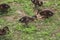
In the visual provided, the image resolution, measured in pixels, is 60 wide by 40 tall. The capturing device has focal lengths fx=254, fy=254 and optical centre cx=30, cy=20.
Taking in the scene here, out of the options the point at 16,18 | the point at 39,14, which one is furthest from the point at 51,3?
the point at 16,18

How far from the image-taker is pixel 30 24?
6148 millimetres

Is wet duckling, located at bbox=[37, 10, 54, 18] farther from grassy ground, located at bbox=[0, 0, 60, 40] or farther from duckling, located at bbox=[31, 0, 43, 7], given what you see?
duckling, located at bbox=[31, 0, 43, 7]

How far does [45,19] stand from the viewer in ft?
20.7

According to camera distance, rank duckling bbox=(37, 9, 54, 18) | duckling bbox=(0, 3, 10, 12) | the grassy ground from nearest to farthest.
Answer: the grassy ground, duckling bbox=(37, 9, 54, 18), duckling bbox=(0, 3, 10, 12)

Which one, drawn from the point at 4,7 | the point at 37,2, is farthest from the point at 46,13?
the point at 4,7

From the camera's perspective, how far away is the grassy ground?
577cm

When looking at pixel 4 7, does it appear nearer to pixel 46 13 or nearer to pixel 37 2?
pixel 37 2

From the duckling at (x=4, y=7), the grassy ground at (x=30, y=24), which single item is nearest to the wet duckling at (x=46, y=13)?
the grassy ground at (x=30, y=24)

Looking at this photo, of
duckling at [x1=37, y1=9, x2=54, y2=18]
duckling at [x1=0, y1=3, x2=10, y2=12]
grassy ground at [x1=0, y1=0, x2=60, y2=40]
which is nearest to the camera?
grassy ground at [x1=0, y1=0, x2=60, y2=40]

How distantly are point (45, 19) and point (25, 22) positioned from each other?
606 millimetres

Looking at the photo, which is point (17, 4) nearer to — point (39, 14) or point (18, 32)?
point (39, 14)

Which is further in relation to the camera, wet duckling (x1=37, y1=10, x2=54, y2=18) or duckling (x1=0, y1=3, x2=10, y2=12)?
duckling (x1=0, y1=3, x2=10, y2=12)

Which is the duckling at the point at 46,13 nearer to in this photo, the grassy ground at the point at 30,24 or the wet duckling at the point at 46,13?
the wet duckling at the point at 46,13

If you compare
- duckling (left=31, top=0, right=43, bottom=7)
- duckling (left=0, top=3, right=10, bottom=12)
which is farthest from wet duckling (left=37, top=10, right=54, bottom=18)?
duckling (left=0, top=3, right=10, bottom=12)
